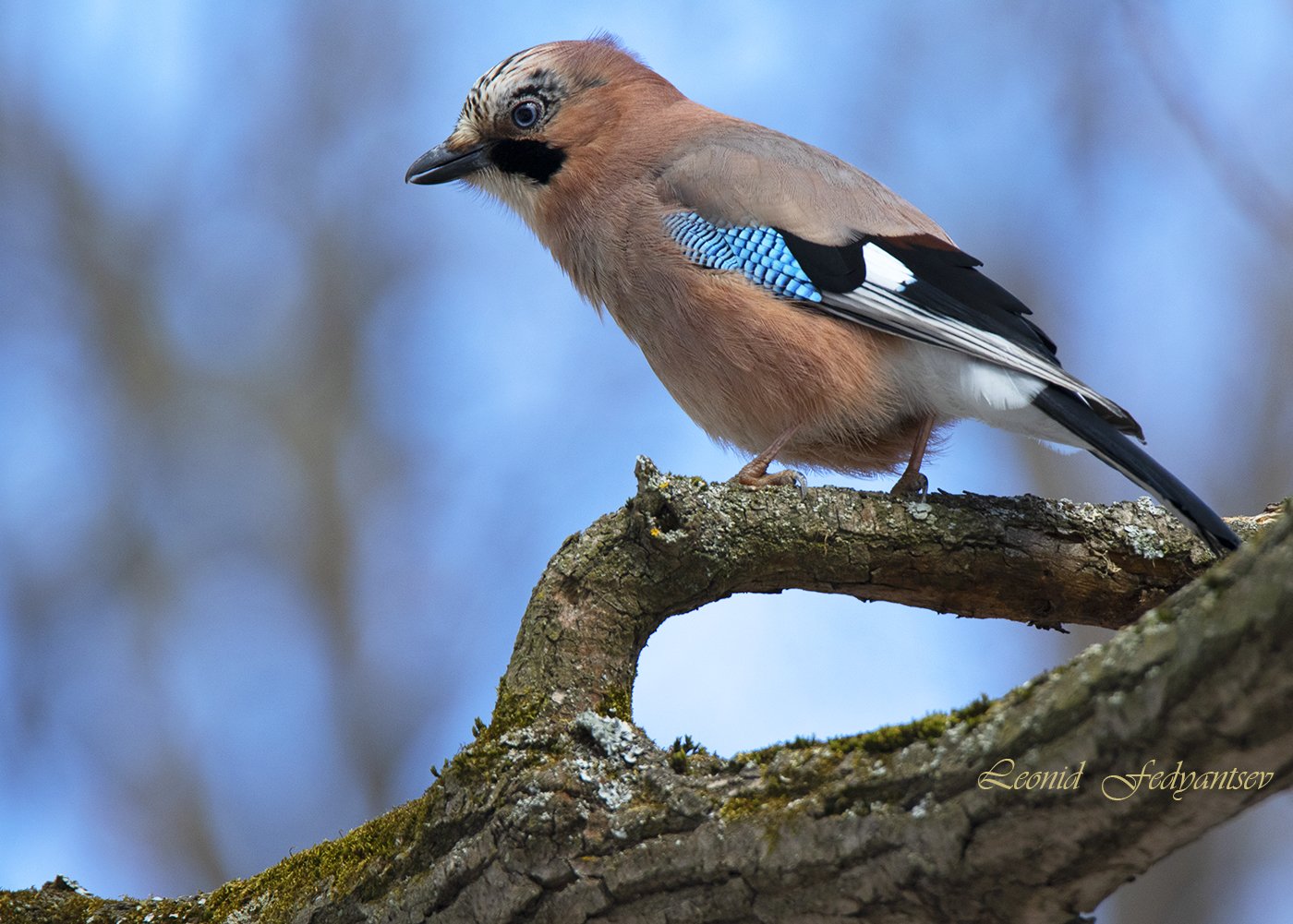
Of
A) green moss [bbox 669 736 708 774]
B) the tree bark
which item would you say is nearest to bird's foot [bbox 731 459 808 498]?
the tree bark

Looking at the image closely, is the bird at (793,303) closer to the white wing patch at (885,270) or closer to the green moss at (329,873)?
the white wing patch at (885,270)

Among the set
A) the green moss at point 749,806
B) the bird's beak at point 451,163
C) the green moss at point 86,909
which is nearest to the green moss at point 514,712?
the green moss at point 749,806

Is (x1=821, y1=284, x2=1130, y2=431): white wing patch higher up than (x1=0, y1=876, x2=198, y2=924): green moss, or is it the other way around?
(x1=821, y1=284, x2=1130, y2=431): white wing patch

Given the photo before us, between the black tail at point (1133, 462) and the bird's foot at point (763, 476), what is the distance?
2.24 feet

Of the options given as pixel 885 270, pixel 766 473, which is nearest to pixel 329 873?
pixel 766 473

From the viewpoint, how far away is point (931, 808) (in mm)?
1783

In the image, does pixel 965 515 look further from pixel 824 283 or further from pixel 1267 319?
pixel 1267 319

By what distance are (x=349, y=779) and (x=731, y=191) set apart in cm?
385

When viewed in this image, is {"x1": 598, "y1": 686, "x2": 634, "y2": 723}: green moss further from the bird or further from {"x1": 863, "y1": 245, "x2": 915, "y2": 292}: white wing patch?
{"x1": 863, "y1": 245, "x2": 915, "y2": 292}: white wing patch

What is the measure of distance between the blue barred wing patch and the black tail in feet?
2.42

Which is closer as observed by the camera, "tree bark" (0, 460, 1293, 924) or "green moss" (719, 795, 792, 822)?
"tree bark" (0, 460, 1293, 924)

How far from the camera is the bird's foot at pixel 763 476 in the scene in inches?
138

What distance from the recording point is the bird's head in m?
4.32

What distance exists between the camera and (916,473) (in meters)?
3.50
